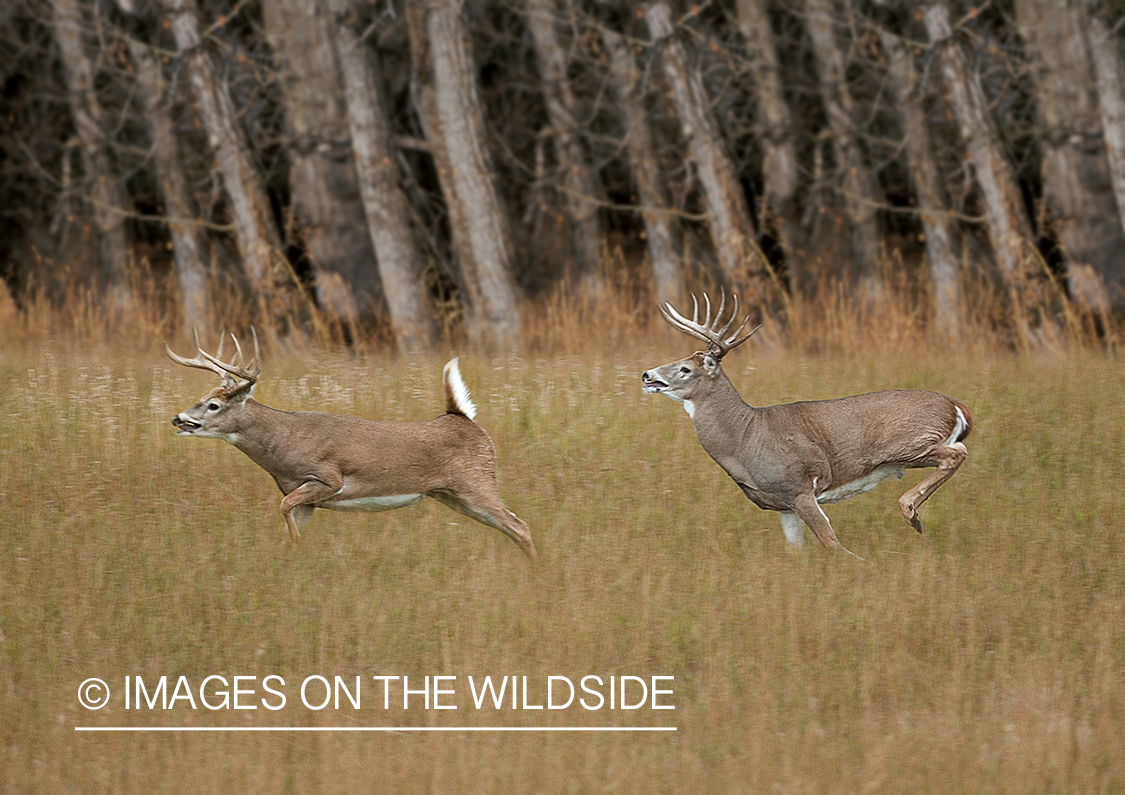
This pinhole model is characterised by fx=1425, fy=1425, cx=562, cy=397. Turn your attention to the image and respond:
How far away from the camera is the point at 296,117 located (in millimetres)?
14688

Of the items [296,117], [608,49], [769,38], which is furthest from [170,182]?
[769,38]

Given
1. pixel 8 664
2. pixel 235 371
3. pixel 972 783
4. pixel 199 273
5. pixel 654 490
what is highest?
→ pixel 199 273

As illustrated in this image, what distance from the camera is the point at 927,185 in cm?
1388

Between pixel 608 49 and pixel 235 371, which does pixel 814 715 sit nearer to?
pixel 235 371

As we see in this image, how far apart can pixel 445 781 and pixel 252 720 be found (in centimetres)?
101

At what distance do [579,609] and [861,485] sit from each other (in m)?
1.73

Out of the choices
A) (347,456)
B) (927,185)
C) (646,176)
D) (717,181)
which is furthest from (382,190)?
(347,456)

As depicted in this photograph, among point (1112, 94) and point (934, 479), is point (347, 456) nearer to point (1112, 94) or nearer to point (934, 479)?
point (934, 479)

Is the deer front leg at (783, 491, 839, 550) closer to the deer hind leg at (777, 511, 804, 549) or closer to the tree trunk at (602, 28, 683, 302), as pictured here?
the deer hind leg at (777, 511, 804, 549)

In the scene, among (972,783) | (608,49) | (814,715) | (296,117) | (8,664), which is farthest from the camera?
(296,117)

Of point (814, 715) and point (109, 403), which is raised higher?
point (109, 403)

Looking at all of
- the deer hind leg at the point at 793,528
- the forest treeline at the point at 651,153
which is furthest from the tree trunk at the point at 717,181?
the deer hind leg at the point at 793,528

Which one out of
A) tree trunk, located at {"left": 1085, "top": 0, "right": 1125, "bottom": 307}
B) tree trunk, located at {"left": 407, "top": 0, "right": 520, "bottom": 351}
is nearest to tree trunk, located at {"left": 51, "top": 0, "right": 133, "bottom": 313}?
tree trunk, located at {"left": 407, "top": 0, "right": 520, "bottom": 351}

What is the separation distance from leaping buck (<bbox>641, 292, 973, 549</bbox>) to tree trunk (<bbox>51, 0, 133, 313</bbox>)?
1171 cm
